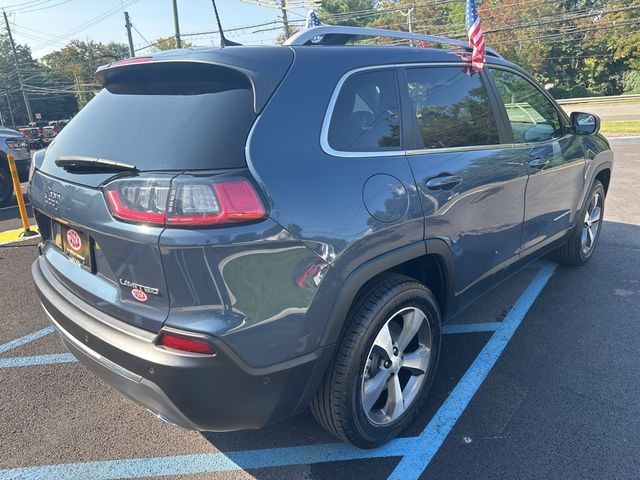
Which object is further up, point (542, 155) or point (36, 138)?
point (542, 155)

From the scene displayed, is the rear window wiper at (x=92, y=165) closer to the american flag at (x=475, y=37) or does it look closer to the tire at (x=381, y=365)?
the tire at (x=381, y=365)

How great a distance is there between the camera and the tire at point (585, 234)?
14.3ft

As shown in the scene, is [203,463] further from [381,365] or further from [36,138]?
[36,138]

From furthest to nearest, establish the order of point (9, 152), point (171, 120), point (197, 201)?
point (9, 152) < point (171, 120) < point (197, 201)

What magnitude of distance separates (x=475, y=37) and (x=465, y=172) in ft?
3.87

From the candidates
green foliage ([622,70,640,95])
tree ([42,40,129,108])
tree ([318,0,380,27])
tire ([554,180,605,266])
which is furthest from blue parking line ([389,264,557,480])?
tree ([42,40,129,108])

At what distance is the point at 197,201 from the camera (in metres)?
1.72

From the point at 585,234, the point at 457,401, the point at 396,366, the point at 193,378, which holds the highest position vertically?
the point at 193,378

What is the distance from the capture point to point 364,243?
6.79ft

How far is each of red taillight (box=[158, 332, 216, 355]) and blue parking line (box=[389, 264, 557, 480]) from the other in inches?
45.4

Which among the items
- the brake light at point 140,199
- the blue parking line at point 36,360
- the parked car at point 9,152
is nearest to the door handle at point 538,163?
the brake light at point 140,199

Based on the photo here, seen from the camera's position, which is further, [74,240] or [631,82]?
[631,82]

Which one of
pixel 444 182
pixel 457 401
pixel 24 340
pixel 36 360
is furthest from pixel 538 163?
pixel 24 340

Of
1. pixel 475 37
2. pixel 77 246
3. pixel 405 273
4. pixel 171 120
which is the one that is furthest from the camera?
pixel 475 37
